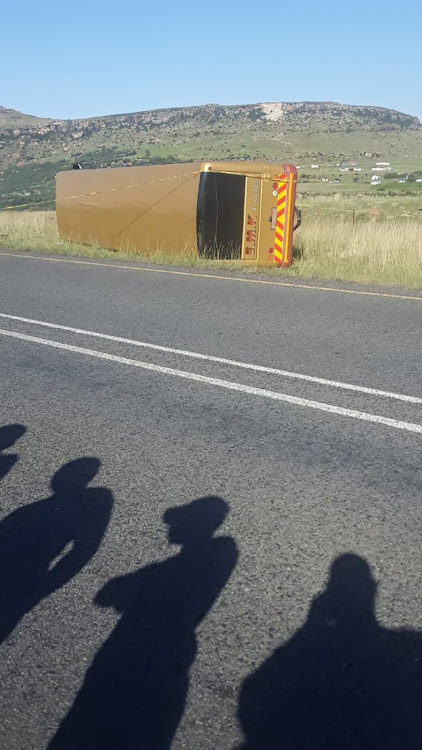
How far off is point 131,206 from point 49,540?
11.3 meters

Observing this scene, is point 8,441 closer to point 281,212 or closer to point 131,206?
point 281,212

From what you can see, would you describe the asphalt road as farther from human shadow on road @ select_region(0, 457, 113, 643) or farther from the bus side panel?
the bus side panel

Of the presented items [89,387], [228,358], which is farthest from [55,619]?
[228,358]

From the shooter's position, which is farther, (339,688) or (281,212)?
(281,212)

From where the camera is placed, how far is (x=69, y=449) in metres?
4.30

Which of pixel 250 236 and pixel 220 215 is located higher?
pixel 220 215

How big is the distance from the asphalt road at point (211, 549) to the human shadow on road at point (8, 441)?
0.02 metres

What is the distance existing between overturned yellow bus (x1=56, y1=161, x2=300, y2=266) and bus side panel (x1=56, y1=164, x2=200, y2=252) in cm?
2

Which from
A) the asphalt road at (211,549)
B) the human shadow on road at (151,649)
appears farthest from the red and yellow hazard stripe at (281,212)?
the human shadow on road at (151,649)

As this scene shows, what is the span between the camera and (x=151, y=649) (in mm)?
2510

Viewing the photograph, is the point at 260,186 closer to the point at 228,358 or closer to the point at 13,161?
the point at 228,358

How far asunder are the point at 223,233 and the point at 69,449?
888 cm

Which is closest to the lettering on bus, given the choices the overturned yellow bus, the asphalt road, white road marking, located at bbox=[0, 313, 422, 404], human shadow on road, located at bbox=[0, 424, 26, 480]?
the overturned yellow bus

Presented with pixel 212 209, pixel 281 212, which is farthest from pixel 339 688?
pixel 212 209
